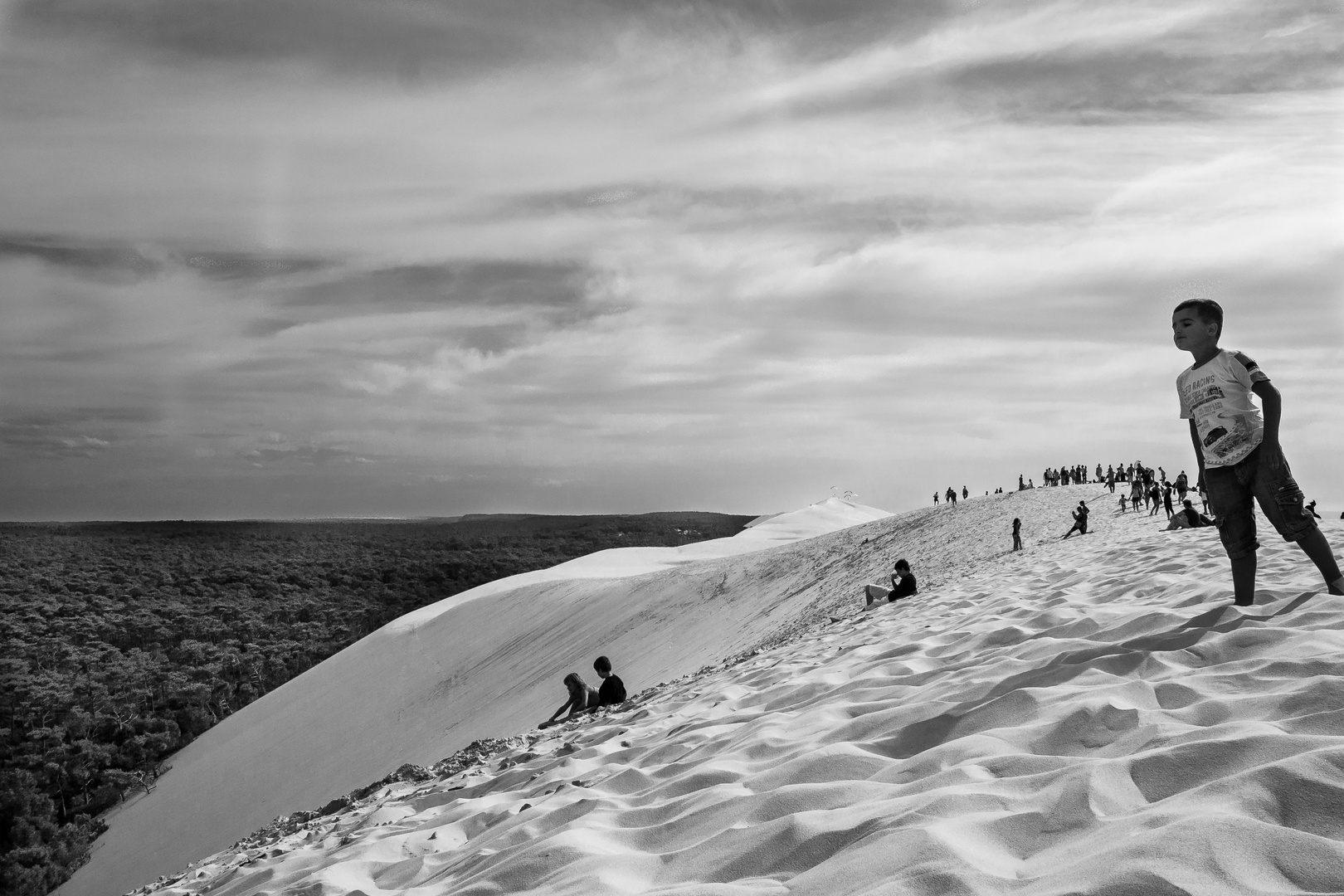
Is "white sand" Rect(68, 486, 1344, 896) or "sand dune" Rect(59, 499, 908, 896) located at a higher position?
"white sand" Rect(68, 486, 1344, 896)

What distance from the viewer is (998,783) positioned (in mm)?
2857

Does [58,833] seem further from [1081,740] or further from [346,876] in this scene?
[1081,740]

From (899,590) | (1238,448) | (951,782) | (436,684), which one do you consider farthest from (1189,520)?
(436,684)

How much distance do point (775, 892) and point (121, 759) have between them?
45.4 metres

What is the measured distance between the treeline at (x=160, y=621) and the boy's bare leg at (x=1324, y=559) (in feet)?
121

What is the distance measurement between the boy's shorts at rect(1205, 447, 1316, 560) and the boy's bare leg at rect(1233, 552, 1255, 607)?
0.04m

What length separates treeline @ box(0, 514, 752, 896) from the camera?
37312 millimetres

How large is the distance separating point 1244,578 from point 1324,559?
40 cm

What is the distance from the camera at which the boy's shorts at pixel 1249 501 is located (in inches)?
191

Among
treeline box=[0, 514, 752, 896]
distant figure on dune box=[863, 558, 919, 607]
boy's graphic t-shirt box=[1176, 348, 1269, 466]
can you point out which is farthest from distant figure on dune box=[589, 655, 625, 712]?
treeline box=[0, 514, 752, 896]

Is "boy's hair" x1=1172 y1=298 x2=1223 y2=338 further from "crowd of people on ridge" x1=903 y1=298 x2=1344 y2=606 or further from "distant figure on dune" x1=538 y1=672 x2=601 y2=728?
"distant figure on dune" x1=538 y1=672 x2=601 y2=728

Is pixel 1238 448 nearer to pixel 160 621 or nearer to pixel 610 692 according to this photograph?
pixel 610 692

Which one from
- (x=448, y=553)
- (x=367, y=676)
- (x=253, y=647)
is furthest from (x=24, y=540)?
(x=367, y=676)

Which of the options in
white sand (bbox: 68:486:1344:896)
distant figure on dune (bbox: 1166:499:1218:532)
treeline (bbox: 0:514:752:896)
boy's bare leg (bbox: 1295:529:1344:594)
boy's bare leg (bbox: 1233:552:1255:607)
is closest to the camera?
white sand (bbox: 68:486:1344:896)
